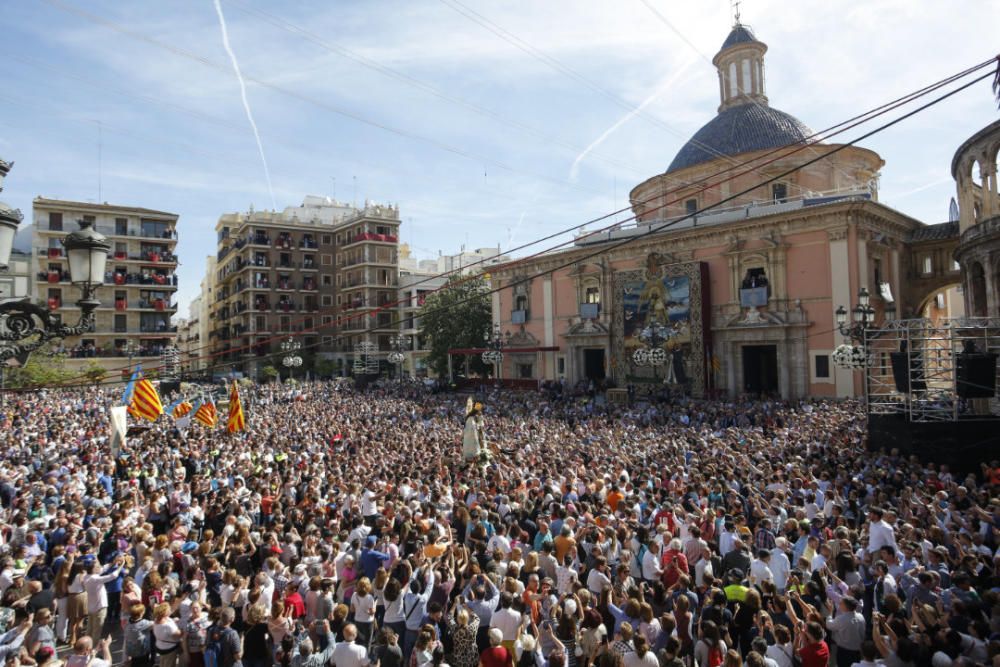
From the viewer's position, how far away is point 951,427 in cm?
1420

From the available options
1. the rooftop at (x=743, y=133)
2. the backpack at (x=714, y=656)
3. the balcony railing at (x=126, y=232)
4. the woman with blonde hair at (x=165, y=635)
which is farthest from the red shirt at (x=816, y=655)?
the balcony railing at (x=126, y=232)

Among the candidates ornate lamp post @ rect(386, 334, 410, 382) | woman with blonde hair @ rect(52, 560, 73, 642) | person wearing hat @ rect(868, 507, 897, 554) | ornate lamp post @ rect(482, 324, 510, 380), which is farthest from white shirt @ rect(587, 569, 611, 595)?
ornate lamp post @ rect(386, 334, 410, 382)

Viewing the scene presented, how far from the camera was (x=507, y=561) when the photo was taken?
26.4 feet

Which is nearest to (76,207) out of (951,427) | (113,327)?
(113,327)

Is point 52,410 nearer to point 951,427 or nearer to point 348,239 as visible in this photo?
point 951,427

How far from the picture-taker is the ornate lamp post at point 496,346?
36469 mm

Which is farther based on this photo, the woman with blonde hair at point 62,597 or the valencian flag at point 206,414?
the valencian flag at point 206,414

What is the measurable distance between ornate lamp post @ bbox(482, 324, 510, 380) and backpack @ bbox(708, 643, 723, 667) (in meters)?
30.5

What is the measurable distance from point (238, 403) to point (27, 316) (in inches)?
591

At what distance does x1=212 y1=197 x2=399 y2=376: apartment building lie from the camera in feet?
203

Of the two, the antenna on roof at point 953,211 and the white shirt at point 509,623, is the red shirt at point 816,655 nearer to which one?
the white shirt at point 509,623

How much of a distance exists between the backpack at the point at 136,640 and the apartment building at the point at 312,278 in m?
53.7

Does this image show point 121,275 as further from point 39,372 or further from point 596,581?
point 596,581

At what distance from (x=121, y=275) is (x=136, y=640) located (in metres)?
53.3
